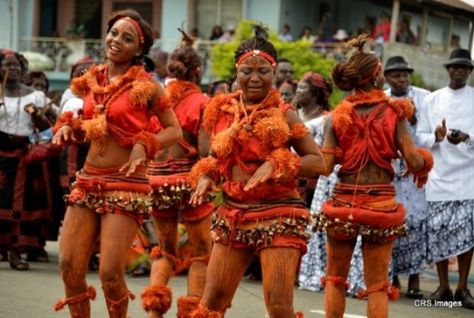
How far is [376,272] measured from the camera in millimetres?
8172

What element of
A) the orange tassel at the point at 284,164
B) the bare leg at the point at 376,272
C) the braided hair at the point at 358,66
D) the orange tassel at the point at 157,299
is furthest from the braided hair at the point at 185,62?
the orange tassel at the point at 284,164

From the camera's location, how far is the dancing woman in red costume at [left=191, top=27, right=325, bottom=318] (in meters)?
7.02

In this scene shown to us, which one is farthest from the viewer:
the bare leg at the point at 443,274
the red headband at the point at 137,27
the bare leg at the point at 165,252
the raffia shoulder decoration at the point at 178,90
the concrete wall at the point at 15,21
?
A: the concrete wall at the point at 15,21

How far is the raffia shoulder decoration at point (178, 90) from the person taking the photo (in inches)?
370

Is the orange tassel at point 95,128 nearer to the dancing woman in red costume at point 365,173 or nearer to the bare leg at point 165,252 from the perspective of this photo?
the dancing woman in red costume at point 365,173

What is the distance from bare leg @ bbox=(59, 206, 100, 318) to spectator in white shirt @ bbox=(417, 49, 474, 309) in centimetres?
450

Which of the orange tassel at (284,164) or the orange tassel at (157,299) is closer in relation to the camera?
the orange tassel at (284,164)

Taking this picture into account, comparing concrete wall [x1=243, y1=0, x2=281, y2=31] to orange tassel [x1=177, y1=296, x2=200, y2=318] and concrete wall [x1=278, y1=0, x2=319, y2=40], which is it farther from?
orange tassel [x1=177, y1=296, x2=200, y2=318]

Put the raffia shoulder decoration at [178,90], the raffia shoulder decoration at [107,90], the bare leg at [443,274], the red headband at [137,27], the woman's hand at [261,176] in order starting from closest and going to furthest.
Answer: the woman's hand at [261,176], the raffia shoulder decoration at [107,90], the red headband at [137,27], the raffia shoulder decoration at [178,90], the bare leg at [443,274]

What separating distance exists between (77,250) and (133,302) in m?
2.74

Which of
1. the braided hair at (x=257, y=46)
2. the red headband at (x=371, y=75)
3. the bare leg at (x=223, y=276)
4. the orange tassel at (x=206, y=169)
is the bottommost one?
the bare leg at (x=223, y=276)

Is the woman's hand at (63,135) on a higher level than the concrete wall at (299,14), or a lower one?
lower

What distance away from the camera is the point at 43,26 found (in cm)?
3838

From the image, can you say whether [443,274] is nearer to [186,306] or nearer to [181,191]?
[181,191]
